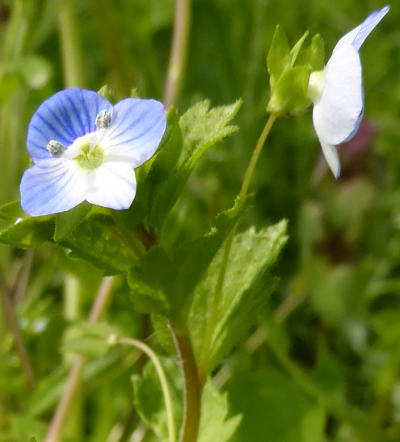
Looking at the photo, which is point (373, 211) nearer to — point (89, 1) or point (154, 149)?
point (89, 1)

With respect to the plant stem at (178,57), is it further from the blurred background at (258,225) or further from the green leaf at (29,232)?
the green leaf at (29,232)

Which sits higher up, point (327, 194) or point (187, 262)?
point (187, 262)

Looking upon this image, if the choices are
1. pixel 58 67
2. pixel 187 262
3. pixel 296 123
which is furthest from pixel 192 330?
pixel 58 67

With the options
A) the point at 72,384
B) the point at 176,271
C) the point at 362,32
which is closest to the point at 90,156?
the point at 176,271

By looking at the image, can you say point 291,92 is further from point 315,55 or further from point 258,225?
point 258,225

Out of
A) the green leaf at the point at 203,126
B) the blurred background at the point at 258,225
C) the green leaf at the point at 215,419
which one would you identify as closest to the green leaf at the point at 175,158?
the green leaf at the point at 203,126
